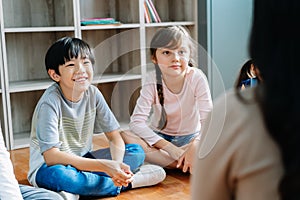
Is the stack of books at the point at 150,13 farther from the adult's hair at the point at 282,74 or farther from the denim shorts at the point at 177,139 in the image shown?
the adult's hair at the point at 282,74

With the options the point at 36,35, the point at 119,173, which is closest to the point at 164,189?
the point at 119,173

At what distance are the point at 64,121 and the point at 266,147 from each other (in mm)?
1405

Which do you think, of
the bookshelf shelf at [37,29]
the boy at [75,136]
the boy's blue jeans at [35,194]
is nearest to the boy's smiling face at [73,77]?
the boy at [75,136]

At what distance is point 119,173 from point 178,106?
379 millimetres

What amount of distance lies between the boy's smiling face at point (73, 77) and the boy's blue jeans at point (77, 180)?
241 mm

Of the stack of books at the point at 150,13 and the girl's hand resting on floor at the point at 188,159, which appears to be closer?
the girl's hand resting on floor at the point at 188,159

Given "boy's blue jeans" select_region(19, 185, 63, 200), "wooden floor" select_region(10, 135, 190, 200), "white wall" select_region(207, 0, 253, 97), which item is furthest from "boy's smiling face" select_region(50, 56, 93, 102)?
"white wall" select_region(207, 0, 253, 97)

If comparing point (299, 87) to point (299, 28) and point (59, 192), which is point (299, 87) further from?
point (59, 192)

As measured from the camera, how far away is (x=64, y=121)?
1729 millimetres

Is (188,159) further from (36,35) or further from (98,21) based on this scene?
(36,35)

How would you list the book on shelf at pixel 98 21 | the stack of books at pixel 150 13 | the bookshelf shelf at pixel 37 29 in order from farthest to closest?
1. the stack of books at pixel 150 13
2. the book on shelf at pixel 98 21
3. the bookshelf shelf at pixel 37 29

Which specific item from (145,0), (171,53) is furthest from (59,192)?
(145,0)

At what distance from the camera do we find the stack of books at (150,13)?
2.94m

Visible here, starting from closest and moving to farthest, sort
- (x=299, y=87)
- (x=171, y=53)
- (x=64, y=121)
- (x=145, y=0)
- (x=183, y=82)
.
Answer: (x=299, y=87), (x=171, y=53), (x=64, y=121), (x=183, y=82), (x=145, y=0)
